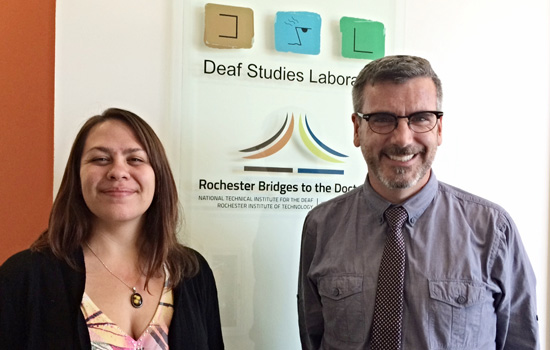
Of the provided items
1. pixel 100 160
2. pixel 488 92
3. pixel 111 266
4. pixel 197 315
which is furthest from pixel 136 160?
pixel 488 92

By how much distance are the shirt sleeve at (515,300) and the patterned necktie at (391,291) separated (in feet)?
0.99

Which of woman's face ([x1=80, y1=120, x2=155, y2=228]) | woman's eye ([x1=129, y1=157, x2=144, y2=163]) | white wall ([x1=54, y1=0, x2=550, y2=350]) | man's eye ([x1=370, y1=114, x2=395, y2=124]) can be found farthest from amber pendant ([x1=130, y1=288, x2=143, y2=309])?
man's eye ([x1=370, y1=114, x2=395, y2=124])

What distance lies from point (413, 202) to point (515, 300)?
0.44m

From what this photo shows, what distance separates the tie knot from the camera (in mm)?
1643

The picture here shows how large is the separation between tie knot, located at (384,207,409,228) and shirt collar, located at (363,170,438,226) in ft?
0.05

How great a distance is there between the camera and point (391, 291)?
1.59 metres

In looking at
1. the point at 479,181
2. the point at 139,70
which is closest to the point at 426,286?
the point at 479,181

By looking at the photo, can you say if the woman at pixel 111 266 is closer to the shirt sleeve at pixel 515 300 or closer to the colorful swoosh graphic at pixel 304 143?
the colorful swoosh graphic at pixel 304 143

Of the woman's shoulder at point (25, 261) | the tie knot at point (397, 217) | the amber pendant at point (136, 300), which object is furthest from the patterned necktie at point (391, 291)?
A: the woman's shoulder at point (25, 261)

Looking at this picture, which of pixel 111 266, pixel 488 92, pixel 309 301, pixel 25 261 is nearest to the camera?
pixel 25 261

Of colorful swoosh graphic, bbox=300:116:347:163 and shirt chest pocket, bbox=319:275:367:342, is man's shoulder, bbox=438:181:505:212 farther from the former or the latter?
colorful swoosh graphic, bbox=300:116:347:163

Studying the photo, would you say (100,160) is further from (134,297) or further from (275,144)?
(275,144)

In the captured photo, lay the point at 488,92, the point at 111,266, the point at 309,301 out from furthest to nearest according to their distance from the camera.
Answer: the point at 488,92
the point at 309,301
the point at 111,266

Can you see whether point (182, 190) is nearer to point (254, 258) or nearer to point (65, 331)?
point (254, 258)
